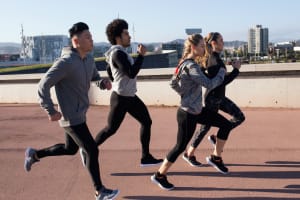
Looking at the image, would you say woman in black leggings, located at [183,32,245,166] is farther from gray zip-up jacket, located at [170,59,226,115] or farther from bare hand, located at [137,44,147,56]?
bare hand, located at [137,44,147,56]

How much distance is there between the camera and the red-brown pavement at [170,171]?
4566mm

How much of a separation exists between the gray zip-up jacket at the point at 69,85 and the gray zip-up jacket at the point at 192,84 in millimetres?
978

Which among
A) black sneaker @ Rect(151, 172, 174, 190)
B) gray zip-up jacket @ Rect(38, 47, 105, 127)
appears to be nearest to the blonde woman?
black sneaker @ Rect(151, 172, 174, 190)

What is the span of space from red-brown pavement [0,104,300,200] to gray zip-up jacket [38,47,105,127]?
957mm

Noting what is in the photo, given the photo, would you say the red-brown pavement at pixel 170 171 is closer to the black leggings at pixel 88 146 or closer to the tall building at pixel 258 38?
the black leggings at pixel 88 146

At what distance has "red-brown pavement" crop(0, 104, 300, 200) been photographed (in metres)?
4.57

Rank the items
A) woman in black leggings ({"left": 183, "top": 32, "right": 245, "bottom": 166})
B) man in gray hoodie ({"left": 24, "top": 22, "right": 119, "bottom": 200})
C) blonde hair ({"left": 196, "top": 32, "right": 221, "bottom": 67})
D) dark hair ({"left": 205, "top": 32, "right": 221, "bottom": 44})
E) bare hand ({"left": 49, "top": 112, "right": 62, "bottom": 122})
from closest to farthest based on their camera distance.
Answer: bare hand ({"left": 49, "top": 112, "right": 62, "bottom": 122}) → man in gray hoodie ({"left": 24, "top": 22, "right": 119, "bottom": 200}) → woman in black leggings ({"left": 183, "top": 32, "right": 245, "bottom": 166}) → blonde hair ({"left": 196, "top": 32, "right": 221, "bottom": 67}) → dark hair ({"left": 205, "top": 32, "right": 221, "bottom": 44})

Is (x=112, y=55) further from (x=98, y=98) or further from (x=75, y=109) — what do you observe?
(x=98, y=98)

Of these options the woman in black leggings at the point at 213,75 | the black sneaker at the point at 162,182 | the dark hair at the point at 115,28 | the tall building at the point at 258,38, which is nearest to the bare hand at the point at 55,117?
the black sneaker at the point at 162,182

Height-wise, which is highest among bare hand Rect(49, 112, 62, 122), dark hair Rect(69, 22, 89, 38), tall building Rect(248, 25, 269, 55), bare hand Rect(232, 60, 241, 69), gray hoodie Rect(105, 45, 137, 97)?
dark hair Rect(69, 22, 89, 38)

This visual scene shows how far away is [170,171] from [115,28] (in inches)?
73.1

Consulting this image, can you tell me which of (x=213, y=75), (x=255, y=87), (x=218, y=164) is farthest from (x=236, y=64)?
(x=255, y=87)

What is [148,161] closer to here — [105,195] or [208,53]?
[105,195]

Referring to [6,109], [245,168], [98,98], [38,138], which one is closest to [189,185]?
[245,168]
